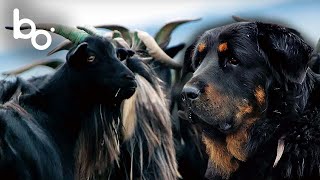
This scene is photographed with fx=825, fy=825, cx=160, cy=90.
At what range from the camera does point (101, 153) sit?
212 inches

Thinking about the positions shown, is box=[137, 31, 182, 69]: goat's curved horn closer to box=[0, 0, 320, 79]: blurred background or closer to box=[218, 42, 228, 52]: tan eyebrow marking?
box=[0, 0, 320, 79]: blurred background

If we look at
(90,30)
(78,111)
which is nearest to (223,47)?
(78,111)

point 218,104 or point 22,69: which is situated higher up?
point 218,104

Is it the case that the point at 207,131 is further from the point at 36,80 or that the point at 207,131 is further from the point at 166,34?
the point at 166,34

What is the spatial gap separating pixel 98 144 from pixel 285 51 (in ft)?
5.81

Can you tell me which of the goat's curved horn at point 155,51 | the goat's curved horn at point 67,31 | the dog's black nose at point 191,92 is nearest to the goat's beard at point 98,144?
the goat's curved horn at point 67,31

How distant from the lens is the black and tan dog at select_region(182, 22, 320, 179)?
160 inches

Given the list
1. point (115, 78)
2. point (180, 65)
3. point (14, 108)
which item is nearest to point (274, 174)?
point (115, 78)

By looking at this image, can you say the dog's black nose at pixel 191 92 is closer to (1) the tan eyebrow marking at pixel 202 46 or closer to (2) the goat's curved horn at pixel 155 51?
(1) the tan eyebrow marking at pixel 202 46

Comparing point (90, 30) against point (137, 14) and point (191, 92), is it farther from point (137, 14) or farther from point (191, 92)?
point (191, 92)

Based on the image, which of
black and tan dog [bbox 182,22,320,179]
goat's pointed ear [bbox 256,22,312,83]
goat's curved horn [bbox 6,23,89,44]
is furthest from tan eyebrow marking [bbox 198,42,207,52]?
goat's curved horn [bbox 6,23,89,44]

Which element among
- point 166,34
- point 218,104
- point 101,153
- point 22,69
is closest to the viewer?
point 218,104

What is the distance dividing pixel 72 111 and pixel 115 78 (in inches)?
16.3

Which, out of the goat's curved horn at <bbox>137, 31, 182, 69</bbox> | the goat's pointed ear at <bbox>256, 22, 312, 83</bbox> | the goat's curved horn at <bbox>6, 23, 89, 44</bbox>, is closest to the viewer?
the goat's pointed ear at <bbox>256, 22, 312, 83</bbox>
